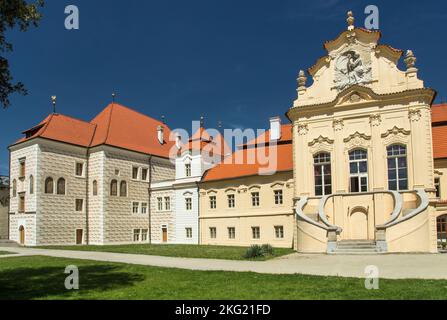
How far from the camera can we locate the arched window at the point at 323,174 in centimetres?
2655

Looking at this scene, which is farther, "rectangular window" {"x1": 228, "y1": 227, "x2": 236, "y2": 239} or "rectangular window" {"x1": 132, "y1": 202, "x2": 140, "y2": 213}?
"rectangular window" {"x1": 132, "y1": 202, "x2": 140, "y2": 213}

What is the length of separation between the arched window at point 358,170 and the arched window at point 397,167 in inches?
54.1

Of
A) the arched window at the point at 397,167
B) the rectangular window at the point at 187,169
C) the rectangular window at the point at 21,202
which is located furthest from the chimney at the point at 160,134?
the arched window at the point at 397,167

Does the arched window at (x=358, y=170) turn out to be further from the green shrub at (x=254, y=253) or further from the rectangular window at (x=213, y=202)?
the rectangular window at (x=213, y=202)

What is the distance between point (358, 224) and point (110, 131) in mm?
27007

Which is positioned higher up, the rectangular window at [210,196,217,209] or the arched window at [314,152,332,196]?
the arched window at [314,152,332,196]

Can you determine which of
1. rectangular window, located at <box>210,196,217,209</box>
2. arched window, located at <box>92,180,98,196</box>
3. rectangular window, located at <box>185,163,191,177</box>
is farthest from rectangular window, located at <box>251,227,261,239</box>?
arched window, located at <box>92,180,98,196</box>

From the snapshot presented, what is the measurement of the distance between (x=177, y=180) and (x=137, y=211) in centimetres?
577

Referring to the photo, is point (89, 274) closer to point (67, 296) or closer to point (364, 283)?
point (67, 296)

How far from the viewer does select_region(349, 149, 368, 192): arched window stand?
83.9 feet

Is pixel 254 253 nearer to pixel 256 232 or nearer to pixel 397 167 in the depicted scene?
pixel 397 167

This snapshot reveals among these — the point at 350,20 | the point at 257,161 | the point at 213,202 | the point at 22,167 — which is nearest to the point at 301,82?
the point at 350,20

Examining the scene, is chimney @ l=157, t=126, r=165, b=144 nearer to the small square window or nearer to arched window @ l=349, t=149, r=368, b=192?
the small square window

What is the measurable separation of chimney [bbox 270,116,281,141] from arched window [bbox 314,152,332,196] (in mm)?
9374
